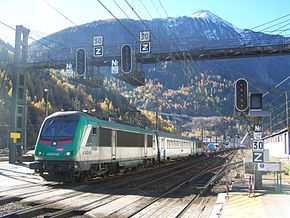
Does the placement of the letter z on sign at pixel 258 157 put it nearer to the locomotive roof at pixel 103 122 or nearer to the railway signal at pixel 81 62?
the locomotive roof at pixel 103 122

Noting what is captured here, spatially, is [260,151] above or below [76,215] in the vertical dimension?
above

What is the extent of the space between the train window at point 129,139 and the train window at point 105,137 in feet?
5.46

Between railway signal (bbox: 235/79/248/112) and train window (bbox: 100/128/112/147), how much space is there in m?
7.72

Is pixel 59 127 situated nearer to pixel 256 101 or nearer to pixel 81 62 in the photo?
pixel 81 62

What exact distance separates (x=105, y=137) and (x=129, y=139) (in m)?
5.07

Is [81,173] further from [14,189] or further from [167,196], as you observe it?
[167,196]

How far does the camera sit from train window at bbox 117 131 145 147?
25.0 metres

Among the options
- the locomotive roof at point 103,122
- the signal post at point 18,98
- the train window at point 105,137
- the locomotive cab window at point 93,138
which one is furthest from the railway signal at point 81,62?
the signal post at point 18,98

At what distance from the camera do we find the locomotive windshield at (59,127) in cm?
1958

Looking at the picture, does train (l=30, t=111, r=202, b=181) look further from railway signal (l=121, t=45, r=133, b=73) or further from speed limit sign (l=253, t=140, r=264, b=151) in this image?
speed limit sign (l=253, t=140, r=264, b=151)

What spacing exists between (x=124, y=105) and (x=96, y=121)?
104853mm

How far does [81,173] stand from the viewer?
2047 centimetres

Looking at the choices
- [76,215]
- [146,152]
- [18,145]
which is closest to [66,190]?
[76,215]

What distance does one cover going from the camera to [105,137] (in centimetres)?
2225
